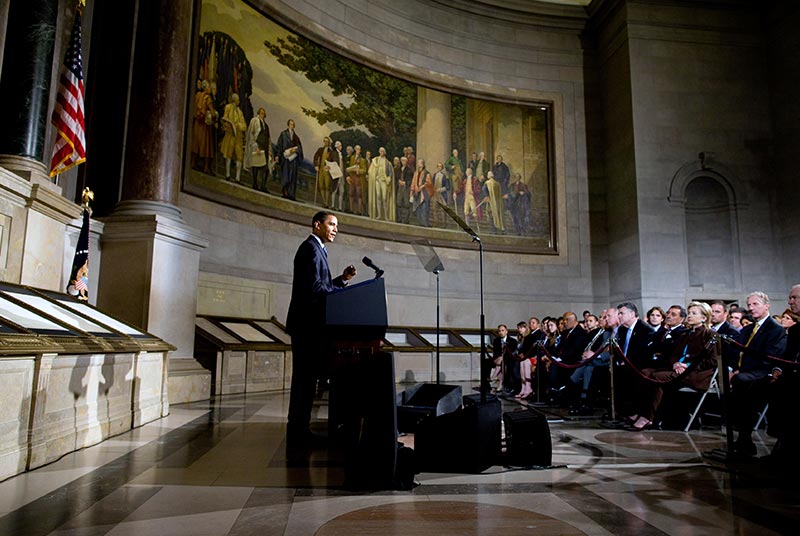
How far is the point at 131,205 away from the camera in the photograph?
26.0 feet

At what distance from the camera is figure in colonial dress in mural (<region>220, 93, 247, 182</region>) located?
11398 mm

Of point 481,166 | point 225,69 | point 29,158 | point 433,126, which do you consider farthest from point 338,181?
point 29,158

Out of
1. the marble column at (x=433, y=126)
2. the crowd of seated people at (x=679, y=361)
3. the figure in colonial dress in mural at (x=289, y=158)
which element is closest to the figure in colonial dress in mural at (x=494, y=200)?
the marble column at (x=433, y=126)

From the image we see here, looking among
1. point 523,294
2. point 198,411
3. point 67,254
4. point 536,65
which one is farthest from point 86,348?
point 536,65

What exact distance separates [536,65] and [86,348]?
16.4 m

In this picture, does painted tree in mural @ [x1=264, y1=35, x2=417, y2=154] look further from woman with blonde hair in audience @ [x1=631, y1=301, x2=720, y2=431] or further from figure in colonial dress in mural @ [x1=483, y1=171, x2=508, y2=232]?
woman with blonde hair in audience @ [x1=631, y1=301, x2=720, y2=431]

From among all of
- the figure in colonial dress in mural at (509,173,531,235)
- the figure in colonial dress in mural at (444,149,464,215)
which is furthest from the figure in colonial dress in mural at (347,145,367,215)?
A: the figure in colonial dress in mural at (509,173,531,235)

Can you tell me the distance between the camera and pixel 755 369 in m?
5.31

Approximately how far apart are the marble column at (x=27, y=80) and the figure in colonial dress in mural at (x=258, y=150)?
5.37m

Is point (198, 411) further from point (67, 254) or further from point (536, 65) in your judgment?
point (536, 65)

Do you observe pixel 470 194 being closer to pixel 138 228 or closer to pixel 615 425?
pixel 138 228

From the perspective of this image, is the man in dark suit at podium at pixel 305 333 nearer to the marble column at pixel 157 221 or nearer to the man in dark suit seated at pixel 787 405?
the man in dark suit seated at pixel 787 405

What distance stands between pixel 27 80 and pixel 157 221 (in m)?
2.19

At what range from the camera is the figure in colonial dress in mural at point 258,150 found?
11.9 metres
